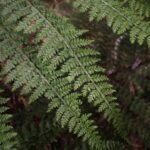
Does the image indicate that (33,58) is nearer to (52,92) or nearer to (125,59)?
(52,92)

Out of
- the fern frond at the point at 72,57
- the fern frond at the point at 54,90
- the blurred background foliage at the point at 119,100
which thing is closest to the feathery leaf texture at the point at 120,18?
the fern frond at the point at 72,57

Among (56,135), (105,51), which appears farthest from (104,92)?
(105,51)

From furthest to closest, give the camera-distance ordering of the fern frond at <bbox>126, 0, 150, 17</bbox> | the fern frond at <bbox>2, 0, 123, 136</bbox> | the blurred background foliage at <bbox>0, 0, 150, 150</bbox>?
the blurred background foliage at <bbox>0, 0, 150, 150</bbox>, the fern frond at <bbox>126, 0, 150, 17</bbox>, the fern frond at <bbox>2, 0, 123, 136</bbox>

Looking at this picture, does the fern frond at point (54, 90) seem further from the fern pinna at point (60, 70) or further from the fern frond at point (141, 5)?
the fern frond at point (141, 5)

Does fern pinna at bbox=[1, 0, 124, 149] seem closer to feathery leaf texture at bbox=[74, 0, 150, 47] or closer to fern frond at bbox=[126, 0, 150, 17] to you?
feathery leaf texture at bbox=[74, 0, 150, 47]

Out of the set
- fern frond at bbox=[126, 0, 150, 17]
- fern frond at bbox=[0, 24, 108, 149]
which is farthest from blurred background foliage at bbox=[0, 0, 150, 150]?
fern frond at bbox=[0, 24, 108, 149]

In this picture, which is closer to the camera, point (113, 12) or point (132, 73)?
point (113, 12)

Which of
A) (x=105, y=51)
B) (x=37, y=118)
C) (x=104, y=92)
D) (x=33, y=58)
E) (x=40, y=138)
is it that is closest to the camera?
(x=104, y=92)
